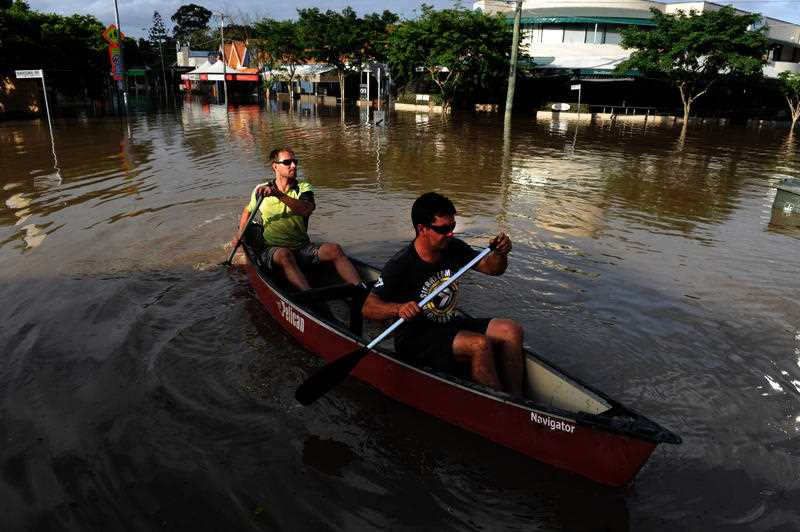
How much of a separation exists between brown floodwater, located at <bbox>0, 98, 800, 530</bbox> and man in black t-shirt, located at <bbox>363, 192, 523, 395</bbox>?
0.73m

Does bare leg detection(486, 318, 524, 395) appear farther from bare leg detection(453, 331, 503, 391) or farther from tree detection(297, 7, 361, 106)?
tree detection(297, 7, 361, 106)

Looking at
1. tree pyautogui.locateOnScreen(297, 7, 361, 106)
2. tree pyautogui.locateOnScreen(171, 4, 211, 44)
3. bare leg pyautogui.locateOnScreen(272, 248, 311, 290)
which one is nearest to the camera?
bare leg pyautogui.locateOnScreen(272, 248, 311, 290)

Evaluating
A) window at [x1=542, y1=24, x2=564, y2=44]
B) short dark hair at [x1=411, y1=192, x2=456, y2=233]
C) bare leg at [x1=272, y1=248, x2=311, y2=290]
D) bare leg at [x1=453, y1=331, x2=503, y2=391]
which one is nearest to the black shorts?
bare leg at [x1=453, y1=331, x2=503, y2=391]

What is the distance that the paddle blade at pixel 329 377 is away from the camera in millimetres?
4562

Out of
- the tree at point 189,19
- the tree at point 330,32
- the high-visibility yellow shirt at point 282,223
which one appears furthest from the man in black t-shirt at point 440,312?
the tree at point 189,19

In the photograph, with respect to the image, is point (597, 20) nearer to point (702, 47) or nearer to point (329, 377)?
point (702, 47)

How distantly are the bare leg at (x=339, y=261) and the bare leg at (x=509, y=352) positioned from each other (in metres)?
2.36

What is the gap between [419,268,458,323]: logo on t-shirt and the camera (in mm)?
4383

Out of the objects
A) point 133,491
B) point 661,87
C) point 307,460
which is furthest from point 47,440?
point 661,87

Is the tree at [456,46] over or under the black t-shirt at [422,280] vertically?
over

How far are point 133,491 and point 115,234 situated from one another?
23.2 ft

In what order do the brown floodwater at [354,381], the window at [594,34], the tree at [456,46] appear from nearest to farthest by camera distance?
1. the brown floodwater at [354,381]
2. the tree at [456,46]
3. the window at [594,34]

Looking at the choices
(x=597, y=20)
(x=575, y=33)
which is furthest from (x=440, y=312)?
(x=575, y=33)

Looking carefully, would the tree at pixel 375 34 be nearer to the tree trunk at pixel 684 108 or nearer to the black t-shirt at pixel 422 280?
the tree trunk at pixel 684 108
